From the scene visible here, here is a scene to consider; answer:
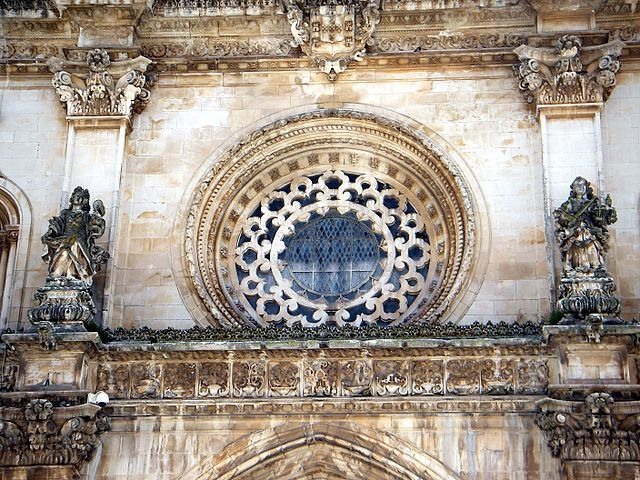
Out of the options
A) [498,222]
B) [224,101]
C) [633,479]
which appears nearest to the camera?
[633,479]

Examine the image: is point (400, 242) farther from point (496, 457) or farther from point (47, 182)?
point (47, 182)

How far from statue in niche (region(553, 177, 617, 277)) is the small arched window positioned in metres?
7.96

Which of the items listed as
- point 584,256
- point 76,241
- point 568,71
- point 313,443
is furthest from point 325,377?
point 568,71

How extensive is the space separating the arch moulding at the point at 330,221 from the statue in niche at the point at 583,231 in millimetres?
1440

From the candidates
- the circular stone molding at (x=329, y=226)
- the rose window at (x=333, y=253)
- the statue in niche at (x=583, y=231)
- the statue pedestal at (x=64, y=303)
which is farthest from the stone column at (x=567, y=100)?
the statue pedestal at (x=64, y=303)

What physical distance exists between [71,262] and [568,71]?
7768mm

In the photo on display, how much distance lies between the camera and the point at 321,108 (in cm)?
2020

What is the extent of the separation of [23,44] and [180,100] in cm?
274

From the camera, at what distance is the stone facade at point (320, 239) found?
17.1 m

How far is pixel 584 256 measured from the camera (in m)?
17.6

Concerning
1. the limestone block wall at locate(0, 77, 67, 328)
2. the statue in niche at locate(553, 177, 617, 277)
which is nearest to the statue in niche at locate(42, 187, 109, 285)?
the limestone block wall at locate(0, 77, 67, 328)

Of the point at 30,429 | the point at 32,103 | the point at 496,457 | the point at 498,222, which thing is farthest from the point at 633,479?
the point at 32,103

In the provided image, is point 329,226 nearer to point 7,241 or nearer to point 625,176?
point 625,176

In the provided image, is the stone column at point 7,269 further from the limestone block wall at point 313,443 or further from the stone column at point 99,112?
the limestone block wall at point 313,443
